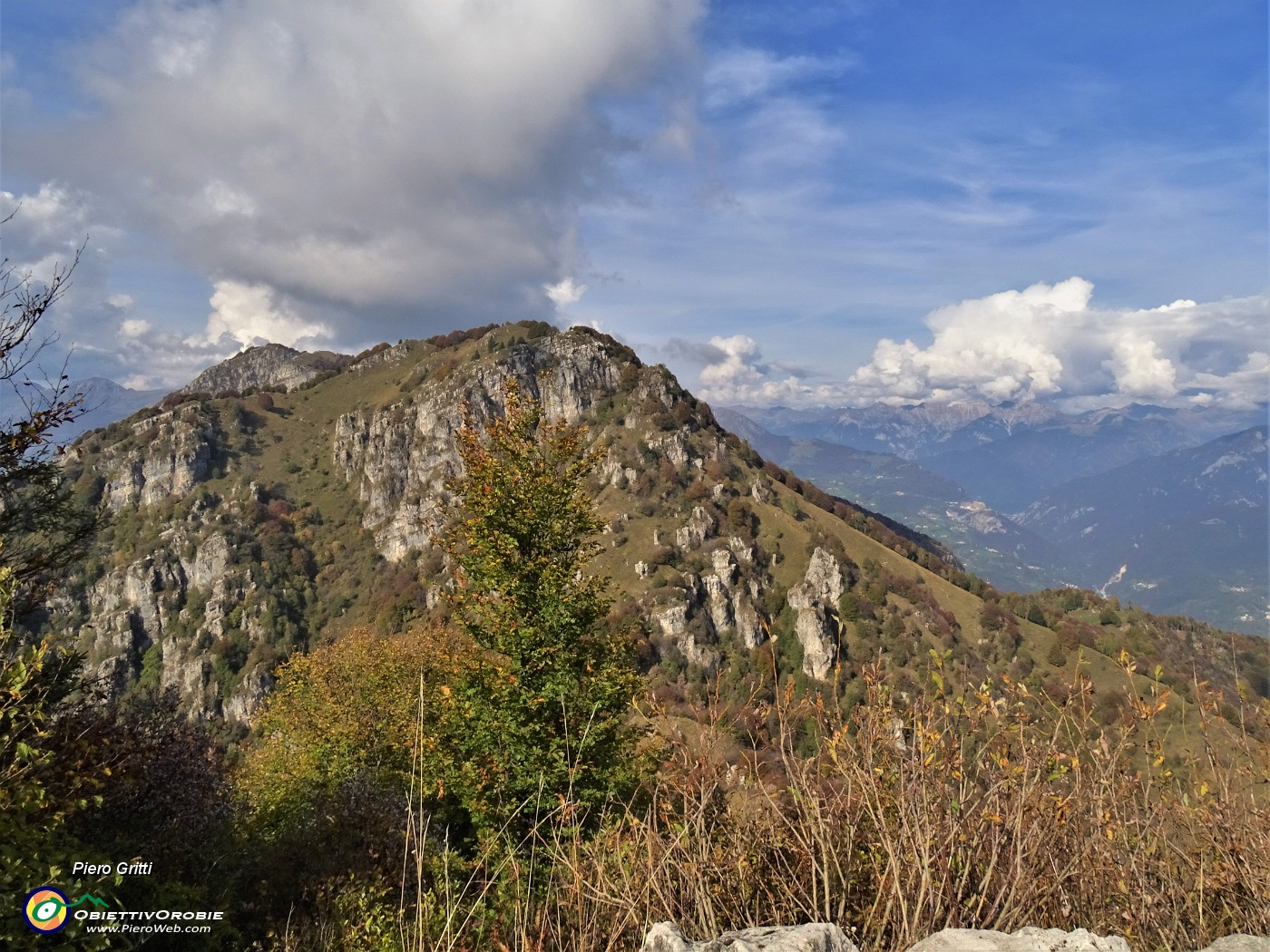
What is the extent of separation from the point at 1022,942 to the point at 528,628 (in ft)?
38.0

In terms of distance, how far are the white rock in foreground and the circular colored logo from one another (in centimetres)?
679

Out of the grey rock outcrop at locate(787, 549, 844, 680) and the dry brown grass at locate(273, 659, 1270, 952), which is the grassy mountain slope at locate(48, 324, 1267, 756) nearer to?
the grey rock outcrop at locate(787, 549, 844, 680)

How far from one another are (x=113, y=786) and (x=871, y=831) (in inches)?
505

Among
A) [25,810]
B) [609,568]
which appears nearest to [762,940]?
[25,810]

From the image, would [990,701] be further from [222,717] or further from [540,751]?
[222,717]

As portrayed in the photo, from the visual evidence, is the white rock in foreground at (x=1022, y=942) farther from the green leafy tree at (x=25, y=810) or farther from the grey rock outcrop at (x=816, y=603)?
the grey rock outcrop at (x=816, y=603)

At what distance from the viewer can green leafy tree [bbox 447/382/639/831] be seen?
13.2 m

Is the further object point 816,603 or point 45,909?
point 816,603

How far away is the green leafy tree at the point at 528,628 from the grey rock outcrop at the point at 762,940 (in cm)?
897

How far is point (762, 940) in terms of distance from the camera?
3.37 m

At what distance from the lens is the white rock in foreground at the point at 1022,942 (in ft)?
10.7

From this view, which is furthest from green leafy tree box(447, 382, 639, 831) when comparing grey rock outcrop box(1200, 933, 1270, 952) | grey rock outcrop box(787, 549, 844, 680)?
grey rock outcrop box(787, 549, 844, 680)

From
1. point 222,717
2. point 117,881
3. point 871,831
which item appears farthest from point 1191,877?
point 222,717

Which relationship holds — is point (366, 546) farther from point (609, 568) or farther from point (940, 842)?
point (940, 842)
